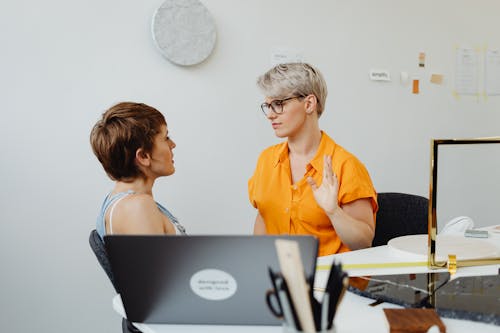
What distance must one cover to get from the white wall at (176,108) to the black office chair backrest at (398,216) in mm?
789

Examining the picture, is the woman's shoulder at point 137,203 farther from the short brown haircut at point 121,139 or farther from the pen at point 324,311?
the pen at point 324,311

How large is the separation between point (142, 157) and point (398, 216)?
1.05 m

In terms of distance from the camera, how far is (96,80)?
2.38 metres

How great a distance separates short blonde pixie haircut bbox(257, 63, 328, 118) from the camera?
200 centimetres

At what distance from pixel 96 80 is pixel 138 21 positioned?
0.32 meters

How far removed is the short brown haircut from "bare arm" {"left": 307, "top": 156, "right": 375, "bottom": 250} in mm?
518

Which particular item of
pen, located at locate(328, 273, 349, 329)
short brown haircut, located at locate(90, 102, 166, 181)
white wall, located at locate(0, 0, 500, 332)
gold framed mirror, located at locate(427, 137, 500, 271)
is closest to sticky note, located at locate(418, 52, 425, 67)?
white wall, located at locate(0, 0, 500, 332)

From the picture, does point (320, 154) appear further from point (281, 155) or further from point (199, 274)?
point (199, 274)

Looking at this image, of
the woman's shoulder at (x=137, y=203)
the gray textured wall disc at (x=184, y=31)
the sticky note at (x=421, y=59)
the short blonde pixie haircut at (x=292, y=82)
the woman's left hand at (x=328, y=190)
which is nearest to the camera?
the woman's shoulder at (x=137, y=203)

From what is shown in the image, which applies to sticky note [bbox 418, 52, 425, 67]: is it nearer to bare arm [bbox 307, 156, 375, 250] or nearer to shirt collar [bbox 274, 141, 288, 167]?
shirt collar [bbox 274, 141, 288, 167]

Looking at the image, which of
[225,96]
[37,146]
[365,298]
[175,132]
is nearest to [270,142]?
[225,96]

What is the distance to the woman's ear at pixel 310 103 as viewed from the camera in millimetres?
2016

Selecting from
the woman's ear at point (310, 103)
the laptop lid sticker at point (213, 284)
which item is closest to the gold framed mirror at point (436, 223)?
the laptop lid sticker at point (213, 284)

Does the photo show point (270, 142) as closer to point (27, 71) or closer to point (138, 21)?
point (138, 21)
